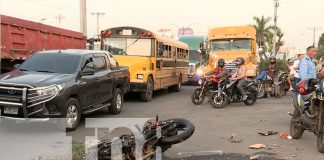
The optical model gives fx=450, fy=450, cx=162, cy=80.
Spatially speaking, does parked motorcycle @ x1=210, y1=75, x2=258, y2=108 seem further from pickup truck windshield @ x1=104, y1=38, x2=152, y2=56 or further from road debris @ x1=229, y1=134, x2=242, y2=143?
road debris @ x1=229, y1=134, x2=242, y2=143

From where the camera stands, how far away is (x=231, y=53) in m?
18.5

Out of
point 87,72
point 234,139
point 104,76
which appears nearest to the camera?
point 234,139

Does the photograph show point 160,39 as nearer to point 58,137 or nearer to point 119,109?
point 119,109

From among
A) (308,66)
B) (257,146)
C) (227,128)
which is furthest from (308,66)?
(257,146)

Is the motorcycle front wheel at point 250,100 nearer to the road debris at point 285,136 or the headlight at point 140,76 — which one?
the headlight at point 140,76

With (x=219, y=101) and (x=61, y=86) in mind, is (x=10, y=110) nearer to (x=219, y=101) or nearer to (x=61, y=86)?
(x=61, y=86)

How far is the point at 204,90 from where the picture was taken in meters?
14.8

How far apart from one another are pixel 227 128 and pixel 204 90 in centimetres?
488

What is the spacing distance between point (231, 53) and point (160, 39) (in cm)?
347

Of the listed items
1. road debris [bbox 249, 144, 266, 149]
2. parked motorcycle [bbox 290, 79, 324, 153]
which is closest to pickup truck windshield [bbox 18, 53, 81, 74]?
road debris [bbox 249, 144, 266, 149]

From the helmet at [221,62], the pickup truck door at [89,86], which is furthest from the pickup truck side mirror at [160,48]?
the pickup truck door at [89,86]

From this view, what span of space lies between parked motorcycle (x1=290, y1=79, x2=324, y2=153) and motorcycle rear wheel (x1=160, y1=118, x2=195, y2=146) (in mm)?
2407

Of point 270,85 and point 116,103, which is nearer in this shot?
point 116,103

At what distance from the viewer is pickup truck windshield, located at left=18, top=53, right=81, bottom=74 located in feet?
33.6
